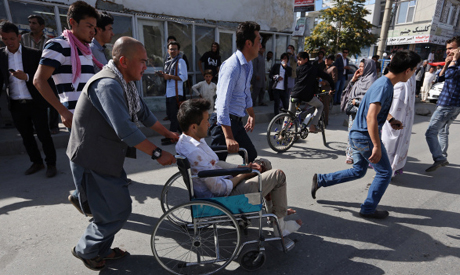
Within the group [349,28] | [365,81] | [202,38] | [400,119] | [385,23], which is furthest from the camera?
[349,28]

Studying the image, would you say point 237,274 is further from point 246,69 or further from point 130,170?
point 130,170

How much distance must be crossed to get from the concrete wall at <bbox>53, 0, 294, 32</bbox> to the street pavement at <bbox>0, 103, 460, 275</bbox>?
4.92 meters

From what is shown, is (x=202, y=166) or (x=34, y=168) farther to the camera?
(x=34, y=168)

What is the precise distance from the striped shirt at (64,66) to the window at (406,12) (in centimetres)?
3354

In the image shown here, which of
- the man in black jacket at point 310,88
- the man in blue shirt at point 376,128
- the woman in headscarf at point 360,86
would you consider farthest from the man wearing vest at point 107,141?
the man in black jacket at point 310,88

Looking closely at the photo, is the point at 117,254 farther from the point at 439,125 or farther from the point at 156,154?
the point at 439,125

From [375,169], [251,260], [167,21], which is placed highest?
[167,21]

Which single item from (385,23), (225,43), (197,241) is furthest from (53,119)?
(385,23)

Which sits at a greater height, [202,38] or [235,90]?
[202,38]

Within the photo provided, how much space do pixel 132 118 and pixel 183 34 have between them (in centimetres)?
713

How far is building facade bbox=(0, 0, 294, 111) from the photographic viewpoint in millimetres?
6449

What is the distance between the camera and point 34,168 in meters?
4.05

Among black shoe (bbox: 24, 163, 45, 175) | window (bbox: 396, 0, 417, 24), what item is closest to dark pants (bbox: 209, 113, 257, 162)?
black shoe (bbox: 24, 163, 45, 175)

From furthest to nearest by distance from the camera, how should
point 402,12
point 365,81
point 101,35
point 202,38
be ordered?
1. point 402,12
2. point 202,38
3. point 365,81
4. point 101,35
